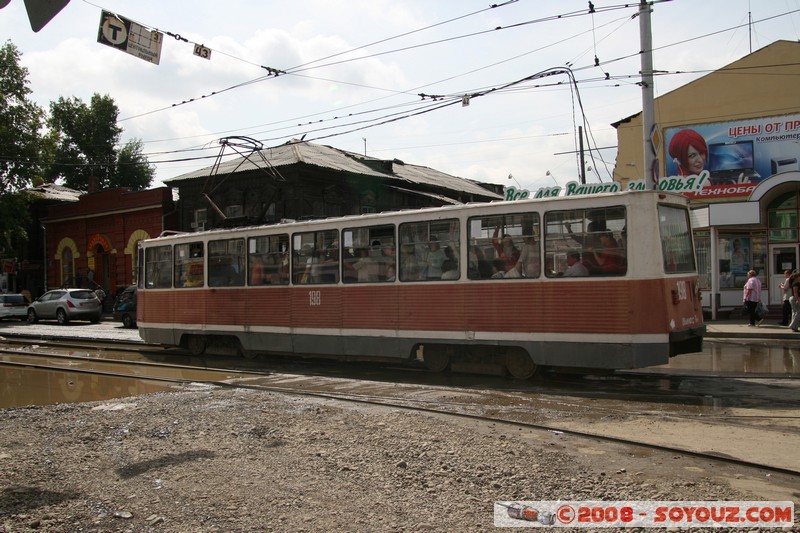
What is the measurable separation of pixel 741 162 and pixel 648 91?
9.36 meters

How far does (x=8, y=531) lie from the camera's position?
4.52 m

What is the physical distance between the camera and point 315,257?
13.3m

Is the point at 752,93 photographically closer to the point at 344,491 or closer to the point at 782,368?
the point at 782,368

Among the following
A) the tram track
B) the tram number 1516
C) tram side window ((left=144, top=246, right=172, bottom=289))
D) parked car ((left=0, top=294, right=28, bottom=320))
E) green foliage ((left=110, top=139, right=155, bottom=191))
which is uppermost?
green foliage ((left=110, top=139, right=155, bottom=191))

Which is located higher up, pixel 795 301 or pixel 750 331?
pixel 795 301

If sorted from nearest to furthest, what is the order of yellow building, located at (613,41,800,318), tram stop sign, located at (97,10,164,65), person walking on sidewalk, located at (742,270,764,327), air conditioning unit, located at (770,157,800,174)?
tram stop sign, located at (97,10,164,65) < person walking on sidewalk, located at (742,270,764,327) < air conditioning unit, located at (770,157,800,174) < yellow building, located at (613,41,800,318)

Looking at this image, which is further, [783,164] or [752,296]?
[783,164]

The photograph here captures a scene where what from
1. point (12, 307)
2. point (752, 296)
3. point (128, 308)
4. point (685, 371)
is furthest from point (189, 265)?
point (12, 307)

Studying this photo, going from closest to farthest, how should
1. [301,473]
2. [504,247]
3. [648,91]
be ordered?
[301,473]
[504,247]
[648,91]

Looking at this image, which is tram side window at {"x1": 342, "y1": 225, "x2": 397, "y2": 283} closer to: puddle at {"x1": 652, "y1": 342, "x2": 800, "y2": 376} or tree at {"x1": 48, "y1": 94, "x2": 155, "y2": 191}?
puddle at {"x1": 652, "y1": 342, "x2": 800, "y2": 376}

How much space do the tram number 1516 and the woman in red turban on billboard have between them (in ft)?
55.4

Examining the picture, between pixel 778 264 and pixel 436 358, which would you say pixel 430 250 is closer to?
pixel 436 358

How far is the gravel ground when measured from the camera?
4.69 metres

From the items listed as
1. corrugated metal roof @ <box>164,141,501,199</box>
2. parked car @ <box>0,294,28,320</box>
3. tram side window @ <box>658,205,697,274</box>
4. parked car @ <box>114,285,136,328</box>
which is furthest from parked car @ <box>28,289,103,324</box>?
tram side window @ <box>658,205,697,274</box>
